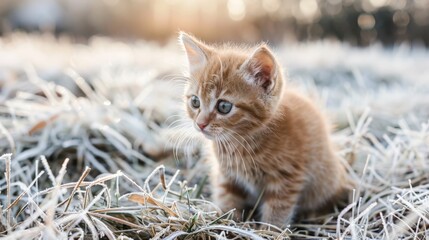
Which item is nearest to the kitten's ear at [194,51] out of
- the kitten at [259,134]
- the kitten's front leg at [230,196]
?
the kitten at [259,134]

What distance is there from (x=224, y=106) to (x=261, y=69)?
18 cm

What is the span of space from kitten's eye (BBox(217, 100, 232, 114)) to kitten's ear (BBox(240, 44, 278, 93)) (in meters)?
0.11

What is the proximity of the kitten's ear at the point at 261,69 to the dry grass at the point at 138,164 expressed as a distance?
42 centimetres

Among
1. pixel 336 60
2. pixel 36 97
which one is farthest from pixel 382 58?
pixel 36 97

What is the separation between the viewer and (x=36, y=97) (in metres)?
2.89

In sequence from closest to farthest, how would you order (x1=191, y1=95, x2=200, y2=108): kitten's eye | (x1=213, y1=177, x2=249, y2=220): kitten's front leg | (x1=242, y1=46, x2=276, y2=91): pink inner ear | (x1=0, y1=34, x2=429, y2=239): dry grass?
(x1=0, y1=34, x2=429, y2=239): dry grass < (x1=242, y1=46, x2=276, y2=91): pink inner ear < (x1=191, y1=95, x2=200, y2=108): kitten's eye < (x1=213, y1=177, x2=249, y2=220): kitten's front leg

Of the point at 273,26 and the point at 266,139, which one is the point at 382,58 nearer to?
the point at 273,26

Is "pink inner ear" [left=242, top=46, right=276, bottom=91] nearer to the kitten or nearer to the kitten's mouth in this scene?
the kitten

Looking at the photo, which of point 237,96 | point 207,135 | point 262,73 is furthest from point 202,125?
point 262,73

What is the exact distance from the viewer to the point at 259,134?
1.81 m

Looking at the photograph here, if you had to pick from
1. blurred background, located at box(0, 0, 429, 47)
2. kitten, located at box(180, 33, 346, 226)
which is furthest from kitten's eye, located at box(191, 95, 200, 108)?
blurred background, located at box(0, 0, 429, 47)

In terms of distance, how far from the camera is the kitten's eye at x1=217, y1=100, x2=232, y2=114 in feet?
5.70

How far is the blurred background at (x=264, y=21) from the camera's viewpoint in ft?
21.2

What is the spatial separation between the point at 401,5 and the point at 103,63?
436cm
